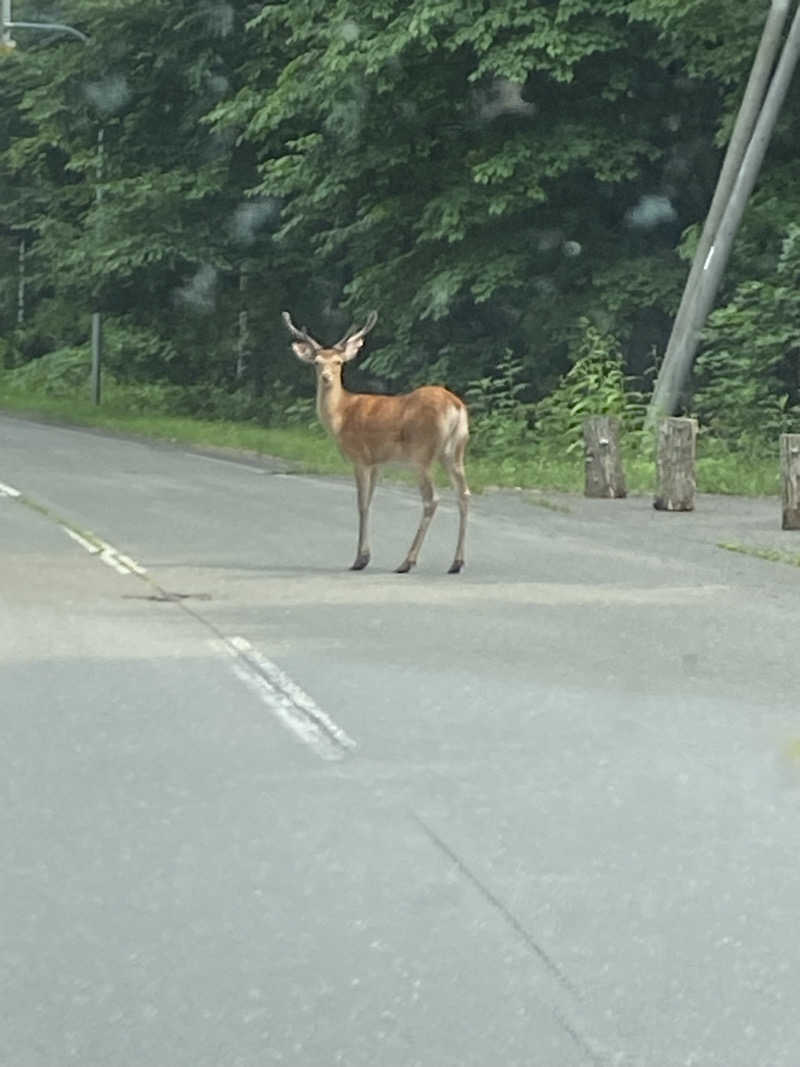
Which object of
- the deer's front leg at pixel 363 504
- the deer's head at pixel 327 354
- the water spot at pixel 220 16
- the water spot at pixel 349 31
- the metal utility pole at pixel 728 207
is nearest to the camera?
the deer's front leg at pixel 363 504

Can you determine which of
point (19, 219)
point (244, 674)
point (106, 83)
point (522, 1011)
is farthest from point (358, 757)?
point (19, 219)

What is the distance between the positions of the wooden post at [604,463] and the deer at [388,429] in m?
7.92

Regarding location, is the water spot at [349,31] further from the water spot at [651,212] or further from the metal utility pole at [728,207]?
the metal utility pole at [728,207]

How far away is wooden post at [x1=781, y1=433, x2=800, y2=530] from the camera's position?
21.9 meters

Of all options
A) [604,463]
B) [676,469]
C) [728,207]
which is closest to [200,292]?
[728,207]

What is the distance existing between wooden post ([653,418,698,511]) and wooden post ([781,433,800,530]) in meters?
2.09

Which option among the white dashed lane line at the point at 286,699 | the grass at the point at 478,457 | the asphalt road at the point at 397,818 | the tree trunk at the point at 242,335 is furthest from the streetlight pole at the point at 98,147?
the white dashed lane line at the point at 286,699

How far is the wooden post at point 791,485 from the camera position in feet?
71.8

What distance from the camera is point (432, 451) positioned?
17.8 meters

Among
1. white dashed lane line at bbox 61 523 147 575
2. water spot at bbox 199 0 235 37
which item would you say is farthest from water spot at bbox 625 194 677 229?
white dashed lane line at bbox 61 523 147 575

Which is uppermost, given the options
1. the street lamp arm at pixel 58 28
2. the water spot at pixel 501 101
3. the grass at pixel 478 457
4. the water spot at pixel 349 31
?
the street lamp arm at pixel 58 28

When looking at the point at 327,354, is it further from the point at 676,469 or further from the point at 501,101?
the point at 501,101

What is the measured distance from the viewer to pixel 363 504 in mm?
17656

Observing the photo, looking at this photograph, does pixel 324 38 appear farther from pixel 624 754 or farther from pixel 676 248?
pixel 624 754
